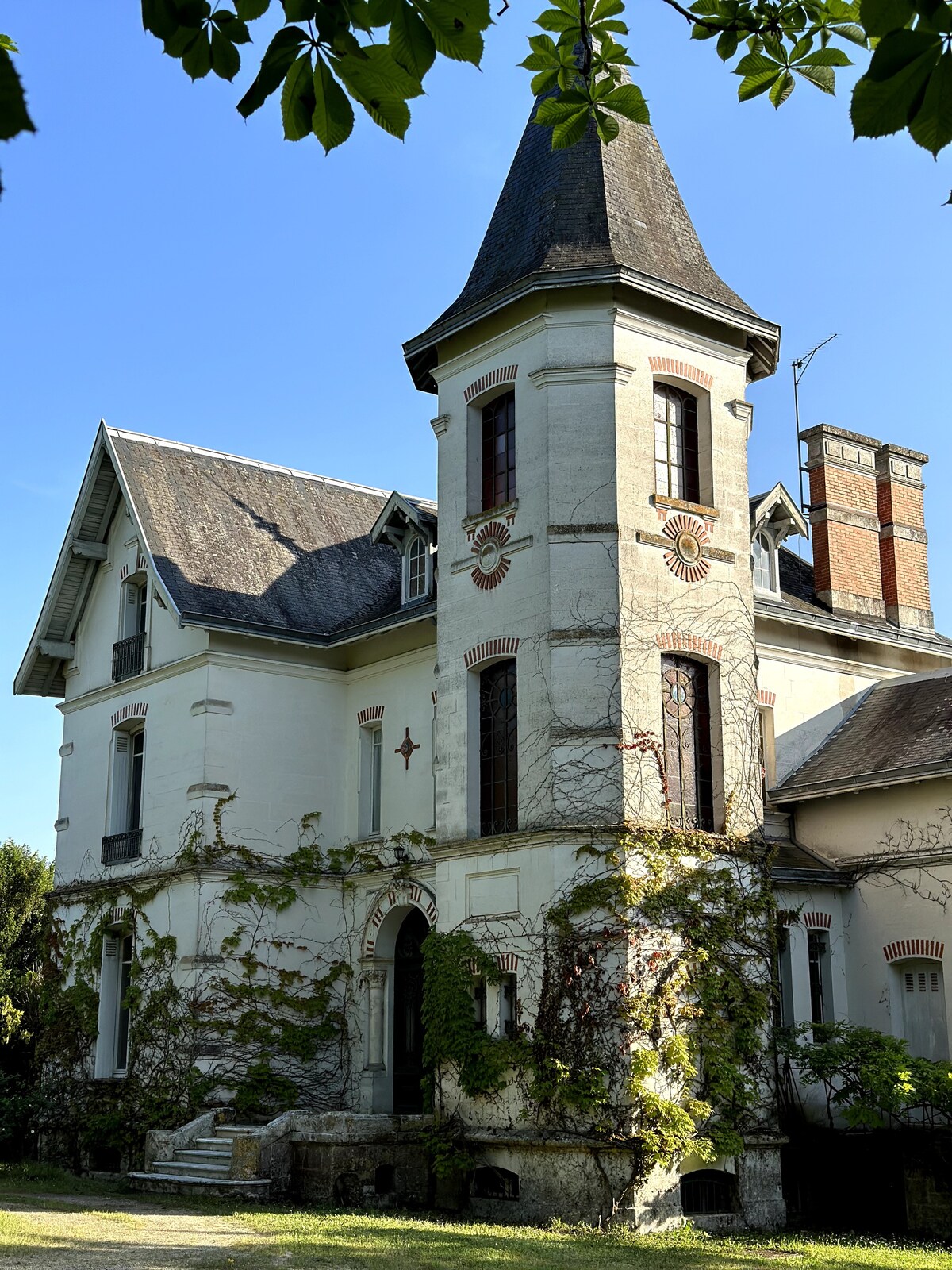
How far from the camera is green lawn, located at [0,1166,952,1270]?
38.6 feet

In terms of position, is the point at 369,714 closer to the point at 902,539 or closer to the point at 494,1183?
the point at 494,1183

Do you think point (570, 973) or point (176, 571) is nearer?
point (570, 973)

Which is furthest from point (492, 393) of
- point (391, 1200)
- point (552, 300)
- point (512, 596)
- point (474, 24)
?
point (474, 24)

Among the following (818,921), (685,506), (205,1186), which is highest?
(685,506)

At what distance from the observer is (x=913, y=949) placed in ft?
57.3

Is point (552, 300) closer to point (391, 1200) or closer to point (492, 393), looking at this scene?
point (492, 393)

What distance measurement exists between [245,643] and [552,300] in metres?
7.13

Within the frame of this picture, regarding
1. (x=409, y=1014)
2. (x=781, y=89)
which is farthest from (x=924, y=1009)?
(x=781, y=89)

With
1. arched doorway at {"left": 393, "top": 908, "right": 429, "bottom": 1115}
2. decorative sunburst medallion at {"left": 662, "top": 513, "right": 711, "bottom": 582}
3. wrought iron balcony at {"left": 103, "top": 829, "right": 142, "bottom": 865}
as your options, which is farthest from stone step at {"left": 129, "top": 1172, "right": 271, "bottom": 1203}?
decorative sunburst medallion at {"left": 662, "top": 513, "right": 711, "bottom": 582}

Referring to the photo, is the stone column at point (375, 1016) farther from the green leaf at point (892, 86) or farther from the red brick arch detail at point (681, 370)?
the green leaf at point (892, 86)

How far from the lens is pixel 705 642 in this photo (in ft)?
56.2

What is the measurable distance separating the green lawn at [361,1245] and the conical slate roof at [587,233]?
34.2 ft

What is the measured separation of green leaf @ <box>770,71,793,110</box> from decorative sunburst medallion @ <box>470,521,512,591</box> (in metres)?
12.1

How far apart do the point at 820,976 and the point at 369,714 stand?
7.43m
